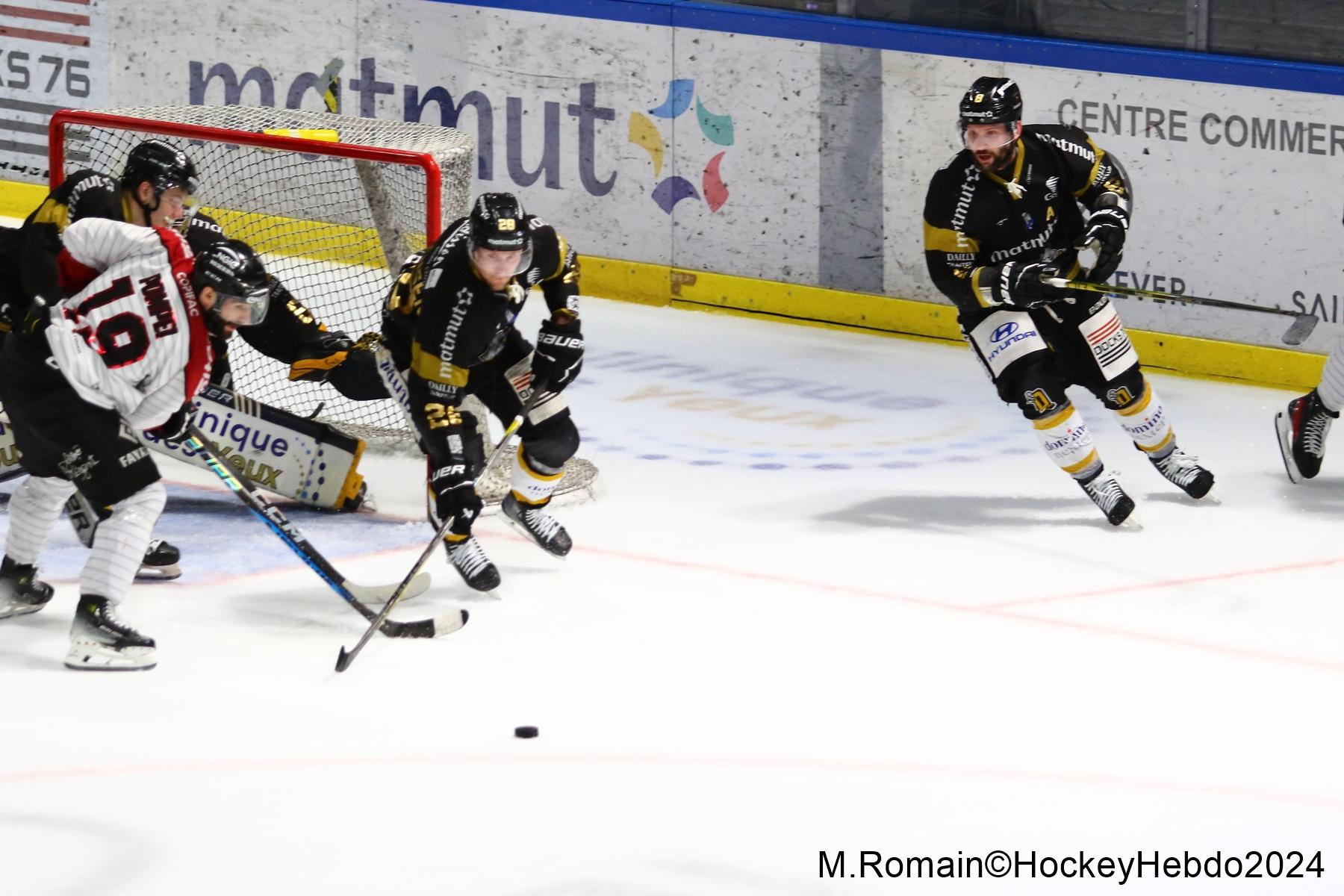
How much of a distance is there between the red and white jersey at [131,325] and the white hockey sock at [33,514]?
13.5 inches

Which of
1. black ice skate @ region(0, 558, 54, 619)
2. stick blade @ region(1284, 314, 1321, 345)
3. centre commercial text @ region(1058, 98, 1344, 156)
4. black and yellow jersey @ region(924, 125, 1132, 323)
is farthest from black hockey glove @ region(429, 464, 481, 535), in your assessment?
centre commercial text @ region(1058, 98, 1344, 156)

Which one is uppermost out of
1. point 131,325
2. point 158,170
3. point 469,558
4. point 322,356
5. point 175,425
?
point 158,170

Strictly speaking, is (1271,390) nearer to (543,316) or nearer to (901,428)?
(901,428)

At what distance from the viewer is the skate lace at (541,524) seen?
Result: 5.79 meters

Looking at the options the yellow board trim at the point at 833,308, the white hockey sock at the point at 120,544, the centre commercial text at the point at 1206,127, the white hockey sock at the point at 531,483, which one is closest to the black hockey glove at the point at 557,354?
the white hockey sock at the point at 531,483

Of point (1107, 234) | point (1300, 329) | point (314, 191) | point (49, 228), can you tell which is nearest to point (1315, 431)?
point (1300, 329)

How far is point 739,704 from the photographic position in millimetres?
4770

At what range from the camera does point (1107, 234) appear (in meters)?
6.08

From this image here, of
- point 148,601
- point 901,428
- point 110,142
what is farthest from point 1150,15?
point 148,601

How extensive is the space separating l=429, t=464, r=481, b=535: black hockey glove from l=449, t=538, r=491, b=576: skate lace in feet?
0.23

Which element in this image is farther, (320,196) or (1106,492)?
(320,196)

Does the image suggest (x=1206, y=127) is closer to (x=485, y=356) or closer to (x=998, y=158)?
(x=998, y=158)

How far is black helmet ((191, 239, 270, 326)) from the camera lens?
192 inches

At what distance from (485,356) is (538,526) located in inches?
19.9
